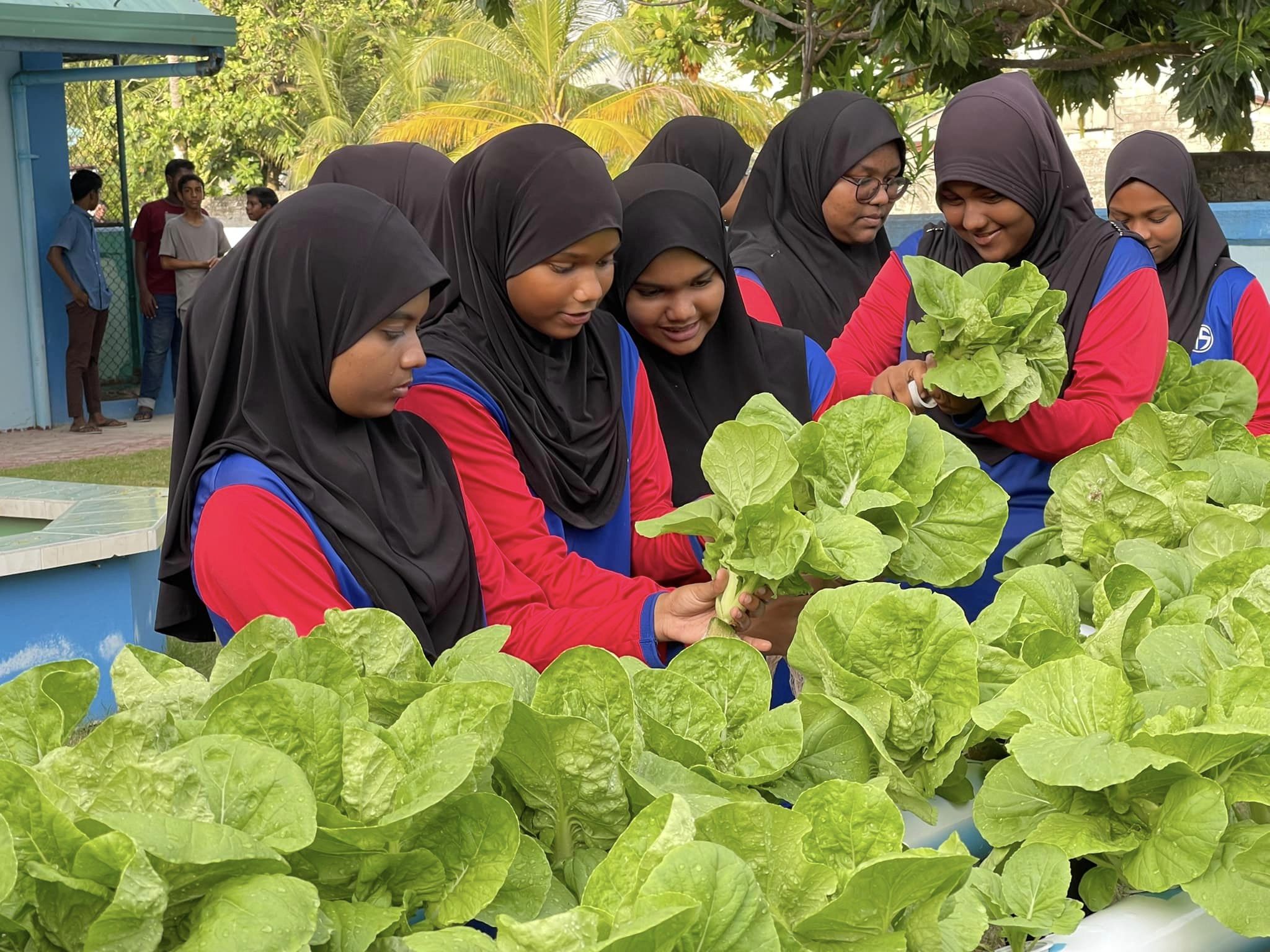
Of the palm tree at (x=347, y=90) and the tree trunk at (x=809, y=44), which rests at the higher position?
the palm tree at (x=347, y=90)

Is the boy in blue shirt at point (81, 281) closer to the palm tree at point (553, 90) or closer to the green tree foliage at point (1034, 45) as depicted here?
the green tree foliage at point (1034, 45)

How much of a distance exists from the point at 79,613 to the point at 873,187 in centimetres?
254

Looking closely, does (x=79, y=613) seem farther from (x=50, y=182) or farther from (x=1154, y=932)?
(x=50, y=182)

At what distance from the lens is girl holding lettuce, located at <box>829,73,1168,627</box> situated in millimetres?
2510

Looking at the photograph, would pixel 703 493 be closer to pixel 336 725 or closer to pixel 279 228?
pixel 279 228

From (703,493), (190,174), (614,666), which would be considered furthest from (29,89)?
(614,666)

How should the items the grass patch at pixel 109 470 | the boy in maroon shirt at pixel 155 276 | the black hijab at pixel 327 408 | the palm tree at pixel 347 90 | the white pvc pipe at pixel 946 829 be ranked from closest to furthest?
the white pvc pipe at pixel 946 829 → the black hijab at pixel 327 408 → the grass patch at pixel 109 470 → the boy in maroon shirt at pixel 155 276 → the palm tree at pixel 347 90

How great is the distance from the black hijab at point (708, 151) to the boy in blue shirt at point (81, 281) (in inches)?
233

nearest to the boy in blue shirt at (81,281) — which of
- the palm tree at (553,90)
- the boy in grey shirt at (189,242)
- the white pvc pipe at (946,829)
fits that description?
the boy in grey shirt at (189,242)

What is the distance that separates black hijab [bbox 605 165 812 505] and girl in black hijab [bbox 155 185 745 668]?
632 millimetres

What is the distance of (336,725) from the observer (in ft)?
3.23

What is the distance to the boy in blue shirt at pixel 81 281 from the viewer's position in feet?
29.4

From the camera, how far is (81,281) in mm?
8984

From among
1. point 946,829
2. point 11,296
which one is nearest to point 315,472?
point 946,829
